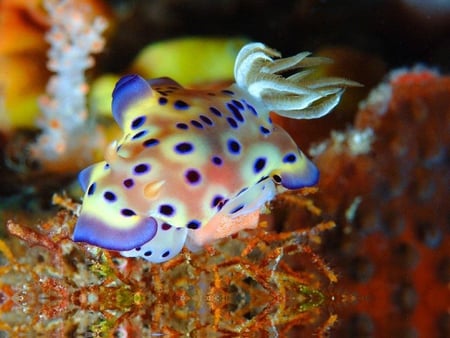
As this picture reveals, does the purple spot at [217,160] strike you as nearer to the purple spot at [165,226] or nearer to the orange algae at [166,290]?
the purple spot at [165,226]

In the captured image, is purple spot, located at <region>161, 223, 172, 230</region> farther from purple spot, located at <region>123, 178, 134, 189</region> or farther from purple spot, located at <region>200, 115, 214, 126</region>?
purple spot, located at <region>200, 115, 214, 126</region>

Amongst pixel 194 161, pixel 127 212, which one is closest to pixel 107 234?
pixel 127 212

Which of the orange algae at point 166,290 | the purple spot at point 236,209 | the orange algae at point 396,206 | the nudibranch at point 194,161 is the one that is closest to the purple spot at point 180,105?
the nudibranch at point 194,161

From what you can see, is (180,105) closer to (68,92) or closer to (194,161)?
(194,161)

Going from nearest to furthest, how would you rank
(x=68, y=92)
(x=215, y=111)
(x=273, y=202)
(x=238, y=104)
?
(x=215, y=111) < (x=238, y=104) < (x=273, y=202) < (x=68, y=92)

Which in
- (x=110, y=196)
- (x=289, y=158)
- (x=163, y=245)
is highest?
(x=110, y=196)

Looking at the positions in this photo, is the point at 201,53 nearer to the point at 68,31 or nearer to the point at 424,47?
the point at 68,31
